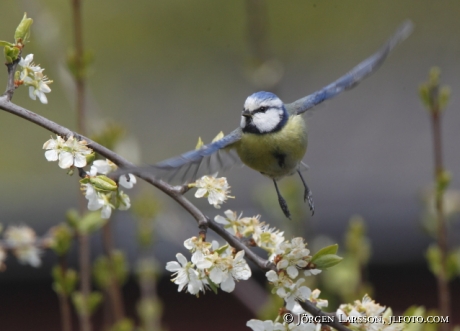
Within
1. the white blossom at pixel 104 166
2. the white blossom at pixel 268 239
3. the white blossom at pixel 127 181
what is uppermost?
the white blossom at pixel 127 181

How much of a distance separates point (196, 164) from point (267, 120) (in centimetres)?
66

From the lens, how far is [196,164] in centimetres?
194

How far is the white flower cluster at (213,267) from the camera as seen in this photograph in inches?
65.6

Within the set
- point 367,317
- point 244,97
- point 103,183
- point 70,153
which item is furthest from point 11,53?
point 244,97

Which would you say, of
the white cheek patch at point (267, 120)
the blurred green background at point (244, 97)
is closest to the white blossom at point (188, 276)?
the white cheek patch at point (267, 120)

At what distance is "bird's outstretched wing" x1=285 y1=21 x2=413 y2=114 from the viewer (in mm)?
2166

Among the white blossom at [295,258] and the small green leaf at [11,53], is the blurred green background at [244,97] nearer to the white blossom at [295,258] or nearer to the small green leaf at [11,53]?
the white blossom at [295,258]

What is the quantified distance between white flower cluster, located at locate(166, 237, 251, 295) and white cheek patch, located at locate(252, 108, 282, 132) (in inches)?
34.2

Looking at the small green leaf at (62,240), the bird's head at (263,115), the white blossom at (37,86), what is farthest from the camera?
the bird's head at (263,115)

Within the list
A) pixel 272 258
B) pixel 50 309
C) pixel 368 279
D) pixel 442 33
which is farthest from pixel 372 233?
pixel 442 33

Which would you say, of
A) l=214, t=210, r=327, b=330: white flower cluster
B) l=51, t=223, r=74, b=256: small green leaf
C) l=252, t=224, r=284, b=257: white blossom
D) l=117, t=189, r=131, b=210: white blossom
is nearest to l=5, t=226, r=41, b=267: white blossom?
l=51, t=223, r=74, b=256: small green leaf

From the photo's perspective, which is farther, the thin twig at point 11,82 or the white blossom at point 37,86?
the white blossom at point 37,86

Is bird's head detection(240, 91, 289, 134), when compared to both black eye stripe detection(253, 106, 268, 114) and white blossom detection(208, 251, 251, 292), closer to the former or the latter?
black eye stripe detection(253, 106, 268, 114)

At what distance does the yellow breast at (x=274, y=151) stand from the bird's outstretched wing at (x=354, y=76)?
12 centimetres
